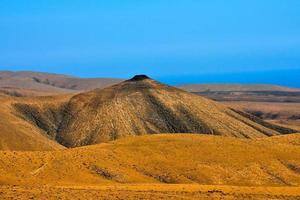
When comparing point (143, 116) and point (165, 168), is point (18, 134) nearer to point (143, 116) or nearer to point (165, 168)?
point (143, 116)

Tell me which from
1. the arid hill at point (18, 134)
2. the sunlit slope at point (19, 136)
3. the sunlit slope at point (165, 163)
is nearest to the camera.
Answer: the sunlit slope at point (165, 163)

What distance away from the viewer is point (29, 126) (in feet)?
260

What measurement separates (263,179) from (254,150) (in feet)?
17.3

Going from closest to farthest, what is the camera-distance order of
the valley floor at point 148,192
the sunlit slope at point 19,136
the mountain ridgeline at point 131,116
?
the valley floor at point 148,192
the sunlit slope at point 19,136
the mountain ridgeline at point 131,116

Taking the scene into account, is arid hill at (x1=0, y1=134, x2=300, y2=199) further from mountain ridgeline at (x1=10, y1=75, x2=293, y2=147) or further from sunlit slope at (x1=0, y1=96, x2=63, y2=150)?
mountain ridgeline at (x1=10, y1=75, x2=293, y2=147)

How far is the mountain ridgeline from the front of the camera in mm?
84438

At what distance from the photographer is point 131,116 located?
87812mm

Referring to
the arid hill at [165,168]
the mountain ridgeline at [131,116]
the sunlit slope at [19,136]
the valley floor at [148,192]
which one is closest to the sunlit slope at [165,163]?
the arid hill at [165,168]

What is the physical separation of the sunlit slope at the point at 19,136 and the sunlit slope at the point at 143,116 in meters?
7.73

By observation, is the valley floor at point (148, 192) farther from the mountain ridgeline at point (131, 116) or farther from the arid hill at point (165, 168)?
the mountain ridgeline at point (131, 116)

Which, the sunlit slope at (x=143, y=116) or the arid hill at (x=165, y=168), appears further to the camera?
the sunlit slope at (x=143, y=116)

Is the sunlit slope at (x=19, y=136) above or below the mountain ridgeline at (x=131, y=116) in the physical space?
below

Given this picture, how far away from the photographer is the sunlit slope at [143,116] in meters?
84.1

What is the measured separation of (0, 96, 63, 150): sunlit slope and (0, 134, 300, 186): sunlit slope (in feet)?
60.2
